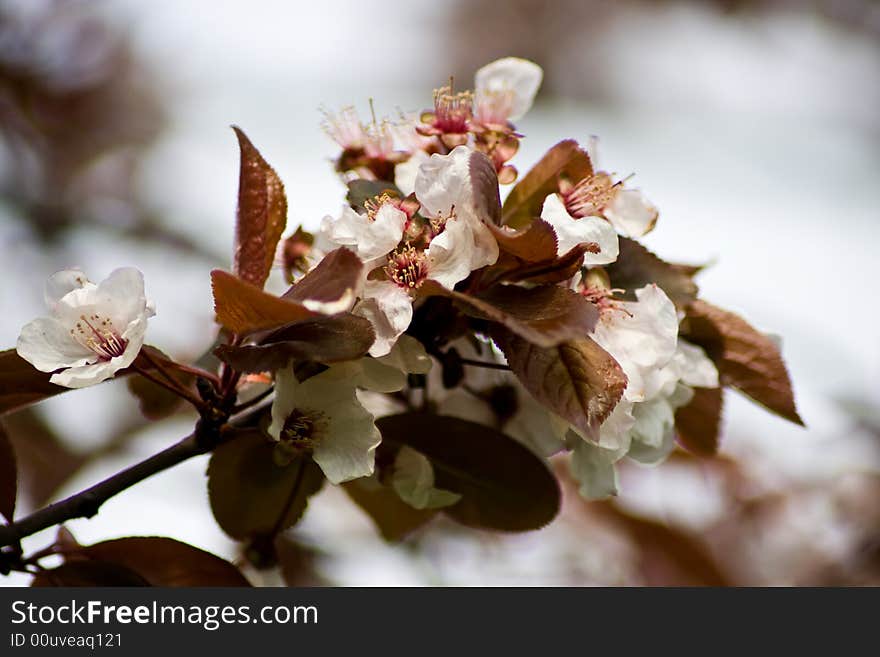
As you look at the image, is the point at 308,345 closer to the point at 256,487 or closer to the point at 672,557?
the point at 256,487

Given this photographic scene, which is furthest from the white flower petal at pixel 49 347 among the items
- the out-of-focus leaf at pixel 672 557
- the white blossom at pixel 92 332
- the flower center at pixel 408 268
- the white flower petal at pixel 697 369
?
the out-of-focus leaf at pixel 672 557

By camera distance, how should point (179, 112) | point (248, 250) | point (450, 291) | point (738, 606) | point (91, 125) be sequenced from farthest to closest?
point (179, 112)
point (91, 125)
point (738, 606)
point (248, 250)
point (450, 291)

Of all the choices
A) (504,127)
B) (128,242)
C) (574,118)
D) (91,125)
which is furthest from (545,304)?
(574,118)

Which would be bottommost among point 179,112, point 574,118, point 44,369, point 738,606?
point 574,118

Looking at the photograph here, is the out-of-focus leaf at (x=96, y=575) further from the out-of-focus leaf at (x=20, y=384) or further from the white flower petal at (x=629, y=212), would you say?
the white flower petal at (x=629, y=212)

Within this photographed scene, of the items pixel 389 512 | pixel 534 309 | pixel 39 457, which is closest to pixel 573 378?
pixel 534 309

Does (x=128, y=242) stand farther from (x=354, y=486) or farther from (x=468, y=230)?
(x=468, y=230)

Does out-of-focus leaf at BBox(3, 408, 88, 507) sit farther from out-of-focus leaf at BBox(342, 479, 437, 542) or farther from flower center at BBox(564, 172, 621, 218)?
flower center at BBox(564, 172, 621, 218)
